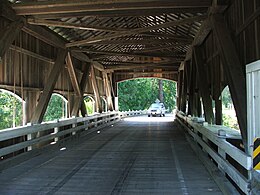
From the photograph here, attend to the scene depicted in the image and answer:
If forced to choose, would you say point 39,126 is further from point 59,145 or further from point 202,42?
point 202,42

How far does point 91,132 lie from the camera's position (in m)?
13.2

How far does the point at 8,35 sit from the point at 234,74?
510 cm

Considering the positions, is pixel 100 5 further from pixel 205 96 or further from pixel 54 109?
pixel 54 109

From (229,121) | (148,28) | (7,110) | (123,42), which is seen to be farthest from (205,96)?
(7,110)

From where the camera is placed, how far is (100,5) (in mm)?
7199

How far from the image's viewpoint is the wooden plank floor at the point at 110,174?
15.2ft

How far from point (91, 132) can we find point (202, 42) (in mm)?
5917


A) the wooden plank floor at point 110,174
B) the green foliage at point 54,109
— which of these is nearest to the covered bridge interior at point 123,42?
the wooden plank floor at point 110,174

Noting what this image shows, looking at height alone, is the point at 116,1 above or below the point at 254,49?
above

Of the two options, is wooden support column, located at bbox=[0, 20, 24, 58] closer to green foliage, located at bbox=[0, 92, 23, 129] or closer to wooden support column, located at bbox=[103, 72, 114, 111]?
green foliage, located at bbox=[0, 92, 23, 129]

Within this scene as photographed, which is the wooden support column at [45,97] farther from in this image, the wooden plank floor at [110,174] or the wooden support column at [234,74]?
the wooden support column at [234,74]

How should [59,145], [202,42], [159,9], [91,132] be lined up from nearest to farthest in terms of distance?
[159,9]
[59,145]
[202,42]
[91,132]

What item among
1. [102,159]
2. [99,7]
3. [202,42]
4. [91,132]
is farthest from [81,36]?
[102,159]

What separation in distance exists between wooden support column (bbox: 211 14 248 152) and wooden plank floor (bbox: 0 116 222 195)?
1196 mm
